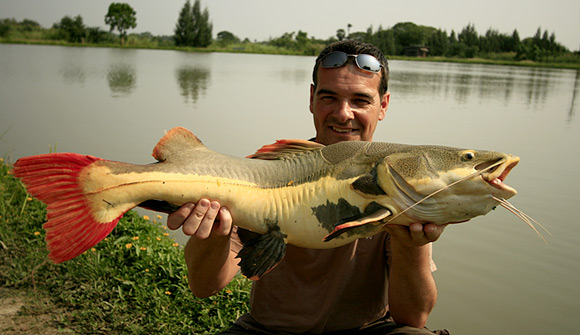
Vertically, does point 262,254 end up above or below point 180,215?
below

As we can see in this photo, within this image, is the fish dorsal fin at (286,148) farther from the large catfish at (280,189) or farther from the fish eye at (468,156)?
the fish eye at (468,156)

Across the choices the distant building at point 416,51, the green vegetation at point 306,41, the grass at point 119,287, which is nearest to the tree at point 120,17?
the green vegetation at point 306,41

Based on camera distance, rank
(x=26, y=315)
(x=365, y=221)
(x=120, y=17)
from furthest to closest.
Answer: (x=120, y=17)
(x=26, y=315)
(x=365, y=221)

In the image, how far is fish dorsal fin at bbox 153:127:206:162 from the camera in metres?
2.09

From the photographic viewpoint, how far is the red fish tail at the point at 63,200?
75.4 inches

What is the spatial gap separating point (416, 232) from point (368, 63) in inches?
49.7

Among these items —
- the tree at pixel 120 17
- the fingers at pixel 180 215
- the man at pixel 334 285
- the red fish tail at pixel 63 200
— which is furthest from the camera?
the tree at pixel 120 17

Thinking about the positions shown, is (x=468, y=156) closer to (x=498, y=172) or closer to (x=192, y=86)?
(x=498, y=172)

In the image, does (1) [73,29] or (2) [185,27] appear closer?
(1) [73,29]

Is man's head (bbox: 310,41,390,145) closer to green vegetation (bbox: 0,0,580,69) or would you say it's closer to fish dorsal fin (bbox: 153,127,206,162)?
fish dorsal fin (bbox: 153,127,206,162)

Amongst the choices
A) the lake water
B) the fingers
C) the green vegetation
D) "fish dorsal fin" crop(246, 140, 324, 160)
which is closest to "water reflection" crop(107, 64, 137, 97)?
the lake water

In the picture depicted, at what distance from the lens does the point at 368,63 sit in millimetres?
2816

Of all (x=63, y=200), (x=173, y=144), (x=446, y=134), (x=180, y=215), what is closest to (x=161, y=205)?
(x=180, y=215)

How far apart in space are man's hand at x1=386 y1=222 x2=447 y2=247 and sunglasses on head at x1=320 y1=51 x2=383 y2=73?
115 cm
